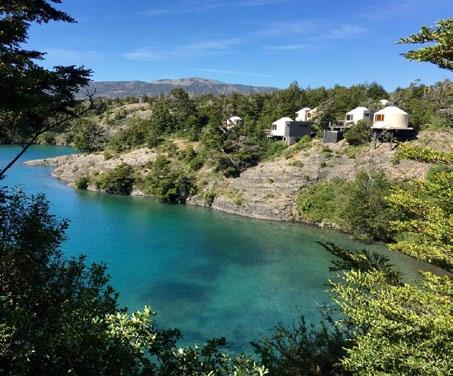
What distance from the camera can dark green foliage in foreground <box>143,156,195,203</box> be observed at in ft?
216

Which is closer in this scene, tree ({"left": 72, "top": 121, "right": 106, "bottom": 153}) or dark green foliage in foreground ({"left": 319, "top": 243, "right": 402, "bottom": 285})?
dark green foliage in foreground ({"left": 319, "top": 243, "right": 402, "bottom": 285})

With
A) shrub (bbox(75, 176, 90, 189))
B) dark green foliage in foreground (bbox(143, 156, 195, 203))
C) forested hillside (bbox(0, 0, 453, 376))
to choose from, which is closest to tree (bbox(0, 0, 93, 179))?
forested hillside (bbox(0, 0, 453, 376))

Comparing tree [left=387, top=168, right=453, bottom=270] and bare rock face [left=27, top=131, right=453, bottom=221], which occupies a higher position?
tree [left=387, top=168, right=453, bottom=270]

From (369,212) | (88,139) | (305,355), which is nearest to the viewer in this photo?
(305,355)

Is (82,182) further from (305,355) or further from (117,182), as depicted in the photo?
(305,355)

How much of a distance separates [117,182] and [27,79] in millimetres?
61414

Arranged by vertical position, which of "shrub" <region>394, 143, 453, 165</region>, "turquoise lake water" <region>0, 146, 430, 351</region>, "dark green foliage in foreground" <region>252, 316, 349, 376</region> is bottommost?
"turquoise lake water" <region>0, 146, 430, 351</region>

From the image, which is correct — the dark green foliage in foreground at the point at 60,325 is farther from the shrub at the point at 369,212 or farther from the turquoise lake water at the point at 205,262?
the shrub at the point at 369,212

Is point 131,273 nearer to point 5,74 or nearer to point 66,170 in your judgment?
point 5,74

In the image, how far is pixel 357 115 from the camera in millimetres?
70562

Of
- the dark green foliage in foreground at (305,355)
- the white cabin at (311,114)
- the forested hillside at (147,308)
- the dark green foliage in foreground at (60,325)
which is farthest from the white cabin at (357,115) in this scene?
the dark green foliage in foreground at (60,325)

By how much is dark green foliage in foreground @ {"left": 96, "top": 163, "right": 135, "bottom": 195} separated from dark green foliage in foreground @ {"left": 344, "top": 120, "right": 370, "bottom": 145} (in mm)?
36931

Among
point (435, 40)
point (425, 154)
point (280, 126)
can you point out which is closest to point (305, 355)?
point (425, 154)

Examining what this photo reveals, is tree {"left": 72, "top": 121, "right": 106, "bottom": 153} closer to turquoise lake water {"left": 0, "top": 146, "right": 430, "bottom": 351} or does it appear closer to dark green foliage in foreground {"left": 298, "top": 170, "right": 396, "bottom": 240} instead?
turquoise lake water {"left": 0, "top": 146, "right": 430, "bottom": 351}
